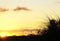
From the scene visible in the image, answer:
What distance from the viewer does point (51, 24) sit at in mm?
8070

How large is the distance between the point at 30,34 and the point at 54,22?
3.60 feet

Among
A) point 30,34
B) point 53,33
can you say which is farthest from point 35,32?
point 53,33

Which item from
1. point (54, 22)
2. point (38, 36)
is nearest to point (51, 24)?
point (54, 22)

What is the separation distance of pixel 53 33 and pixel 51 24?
15.0 inches

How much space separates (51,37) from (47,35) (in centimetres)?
17

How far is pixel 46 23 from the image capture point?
841 cm

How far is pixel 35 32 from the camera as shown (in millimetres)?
8414

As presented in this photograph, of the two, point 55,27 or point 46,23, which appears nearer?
point 55,27

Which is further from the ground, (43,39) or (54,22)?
(54,22)

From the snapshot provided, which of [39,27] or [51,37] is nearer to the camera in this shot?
[51,37]

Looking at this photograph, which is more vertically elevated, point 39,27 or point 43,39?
point 39,27

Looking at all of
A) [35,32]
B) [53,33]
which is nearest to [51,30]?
[53,33]

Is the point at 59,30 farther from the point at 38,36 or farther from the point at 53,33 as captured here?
the point at 38,36

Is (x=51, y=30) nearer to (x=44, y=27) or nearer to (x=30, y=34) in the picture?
(x=44, y=27)
